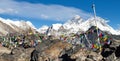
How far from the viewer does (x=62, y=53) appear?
6394cm

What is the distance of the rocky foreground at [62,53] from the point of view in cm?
5538

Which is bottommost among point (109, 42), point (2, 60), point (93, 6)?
point (2, 60)

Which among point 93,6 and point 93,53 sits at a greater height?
point 93,6

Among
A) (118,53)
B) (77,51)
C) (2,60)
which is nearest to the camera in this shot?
(118,53)

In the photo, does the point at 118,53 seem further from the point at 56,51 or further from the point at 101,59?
the point at 56,51

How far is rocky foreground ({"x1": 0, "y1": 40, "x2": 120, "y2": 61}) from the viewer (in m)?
Answer: 55.4

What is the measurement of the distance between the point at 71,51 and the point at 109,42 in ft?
25.6

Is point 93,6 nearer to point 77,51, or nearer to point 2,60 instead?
point 77,51

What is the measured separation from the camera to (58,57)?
64.1m

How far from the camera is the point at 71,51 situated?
6091 centimetres

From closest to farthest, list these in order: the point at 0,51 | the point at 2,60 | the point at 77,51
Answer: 1. the point at 77,51
2. the point at 2,60
3. the point at 0,51

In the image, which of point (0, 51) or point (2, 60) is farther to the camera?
point (0, 51)

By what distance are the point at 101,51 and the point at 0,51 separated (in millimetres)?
30455

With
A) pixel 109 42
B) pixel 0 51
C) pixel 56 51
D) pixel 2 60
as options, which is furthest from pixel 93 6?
pixel 0 51
